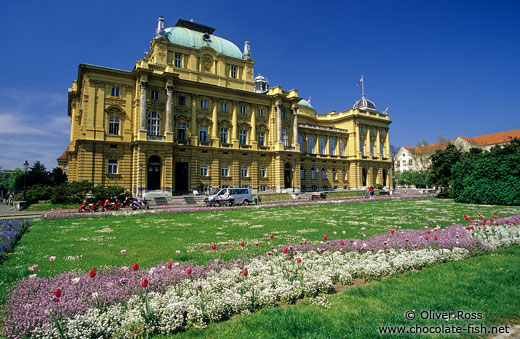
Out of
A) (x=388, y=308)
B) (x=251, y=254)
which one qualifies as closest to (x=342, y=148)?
(x=251, y=254)

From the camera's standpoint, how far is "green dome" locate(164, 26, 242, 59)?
4053cm

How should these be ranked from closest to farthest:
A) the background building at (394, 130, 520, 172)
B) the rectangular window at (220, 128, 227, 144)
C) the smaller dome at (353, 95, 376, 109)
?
the rectangular window at (220, 128, 227, 144) < the smaller dome at (353, 95, 376, 109) < the background building at (394, 130, 520, 172)

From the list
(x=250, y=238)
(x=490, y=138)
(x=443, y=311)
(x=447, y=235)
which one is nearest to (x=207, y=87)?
(x=250, y=238)

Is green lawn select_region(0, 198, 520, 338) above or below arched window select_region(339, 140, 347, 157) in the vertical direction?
below

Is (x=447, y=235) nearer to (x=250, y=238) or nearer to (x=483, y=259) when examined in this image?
(x=483, y=259)

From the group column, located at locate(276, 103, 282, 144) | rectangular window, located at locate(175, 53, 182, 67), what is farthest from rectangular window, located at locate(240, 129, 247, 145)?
rectangular window, located at locate(175, 53, 182, 67)

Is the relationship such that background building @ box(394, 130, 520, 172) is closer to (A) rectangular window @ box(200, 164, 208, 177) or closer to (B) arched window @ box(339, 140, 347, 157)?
(B) arched window @ box(339, 140, 347, 157)

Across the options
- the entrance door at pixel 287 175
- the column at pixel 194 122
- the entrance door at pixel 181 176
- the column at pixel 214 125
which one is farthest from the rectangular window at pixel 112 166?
the entrance door at pixel 287 175

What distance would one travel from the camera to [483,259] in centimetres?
718

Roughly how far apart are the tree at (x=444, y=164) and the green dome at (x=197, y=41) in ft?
111

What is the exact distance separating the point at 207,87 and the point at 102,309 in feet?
129

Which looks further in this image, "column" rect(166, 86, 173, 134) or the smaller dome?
the smaller dome

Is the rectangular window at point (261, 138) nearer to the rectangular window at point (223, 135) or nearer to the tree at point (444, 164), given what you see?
the rectangular window at point (223, 135)

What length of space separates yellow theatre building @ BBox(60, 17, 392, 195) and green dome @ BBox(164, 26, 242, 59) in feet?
0.53
